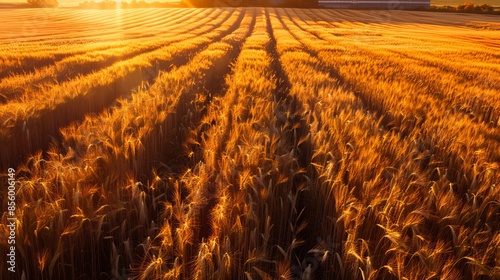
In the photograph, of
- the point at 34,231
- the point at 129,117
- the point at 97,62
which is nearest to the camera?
the point at 34,231

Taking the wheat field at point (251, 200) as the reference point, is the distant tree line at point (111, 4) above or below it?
above

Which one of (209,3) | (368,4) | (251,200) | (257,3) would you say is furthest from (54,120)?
(257,3)

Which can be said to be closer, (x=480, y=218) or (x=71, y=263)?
(x=71, y=263)

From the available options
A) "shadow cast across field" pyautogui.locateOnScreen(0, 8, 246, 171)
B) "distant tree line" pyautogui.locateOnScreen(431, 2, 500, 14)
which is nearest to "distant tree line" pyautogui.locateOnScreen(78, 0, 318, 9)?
"distant tree line" pyautogui.locateOnScreen(431, 2, 500, 14)

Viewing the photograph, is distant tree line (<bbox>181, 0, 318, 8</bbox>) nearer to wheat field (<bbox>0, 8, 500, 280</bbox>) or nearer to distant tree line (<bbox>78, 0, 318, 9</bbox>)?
distant tree line (<bbox>78, 0, 318, 9</bbox>)

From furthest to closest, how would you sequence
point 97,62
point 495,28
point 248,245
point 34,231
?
1. point 495,28
2. point 97,62
3. point 248,245
4. point 34,231

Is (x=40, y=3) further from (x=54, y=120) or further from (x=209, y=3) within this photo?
(x=54, y=120)

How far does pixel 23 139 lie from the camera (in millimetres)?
3150

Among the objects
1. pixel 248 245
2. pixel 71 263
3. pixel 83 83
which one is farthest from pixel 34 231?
pixel 83 83

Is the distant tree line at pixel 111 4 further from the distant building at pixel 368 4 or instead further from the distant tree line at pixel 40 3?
the distant building at pixel 368 4

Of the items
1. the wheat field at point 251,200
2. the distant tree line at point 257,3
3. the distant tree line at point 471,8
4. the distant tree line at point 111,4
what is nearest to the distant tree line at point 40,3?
the distant tree line at point 111,4

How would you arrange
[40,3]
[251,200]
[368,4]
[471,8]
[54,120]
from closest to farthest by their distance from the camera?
[251,200] → [54,120] → [471,8] → [40,3] → [368,4]

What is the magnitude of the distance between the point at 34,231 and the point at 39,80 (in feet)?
17.9

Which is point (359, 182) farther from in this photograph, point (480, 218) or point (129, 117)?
point (129, 117)
